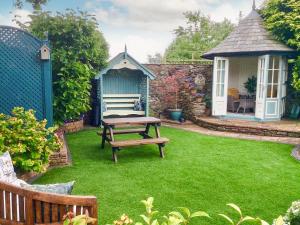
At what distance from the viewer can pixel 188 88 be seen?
11602 mm

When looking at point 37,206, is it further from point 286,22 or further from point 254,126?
point 286,22

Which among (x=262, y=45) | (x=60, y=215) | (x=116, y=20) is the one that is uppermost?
(x=116, y=20)

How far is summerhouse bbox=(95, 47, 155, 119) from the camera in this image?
35.0ft

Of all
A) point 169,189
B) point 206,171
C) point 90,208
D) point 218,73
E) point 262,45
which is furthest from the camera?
point 218,73

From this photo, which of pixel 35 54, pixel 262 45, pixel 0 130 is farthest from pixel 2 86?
pixel 262 45

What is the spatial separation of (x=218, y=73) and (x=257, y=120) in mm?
2208

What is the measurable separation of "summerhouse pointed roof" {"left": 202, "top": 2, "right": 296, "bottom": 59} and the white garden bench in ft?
11.0

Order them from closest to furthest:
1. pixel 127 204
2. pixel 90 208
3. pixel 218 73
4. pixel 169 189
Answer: pixel 90 208 < pixel 127 204 < pixel 169 189 < pixel 218 73

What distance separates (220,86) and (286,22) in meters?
3.07

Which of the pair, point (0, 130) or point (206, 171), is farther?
point (206, 171)

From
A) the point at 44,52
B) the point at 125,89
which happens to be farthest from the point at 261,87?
the point at 44,52

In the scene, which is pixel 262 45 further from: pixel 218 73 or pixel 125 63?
pixel 125 63

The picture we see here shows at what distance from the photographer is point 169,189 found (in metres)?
4.82

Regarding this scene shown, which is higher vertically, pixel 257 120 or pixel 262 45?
pixel 262 45
